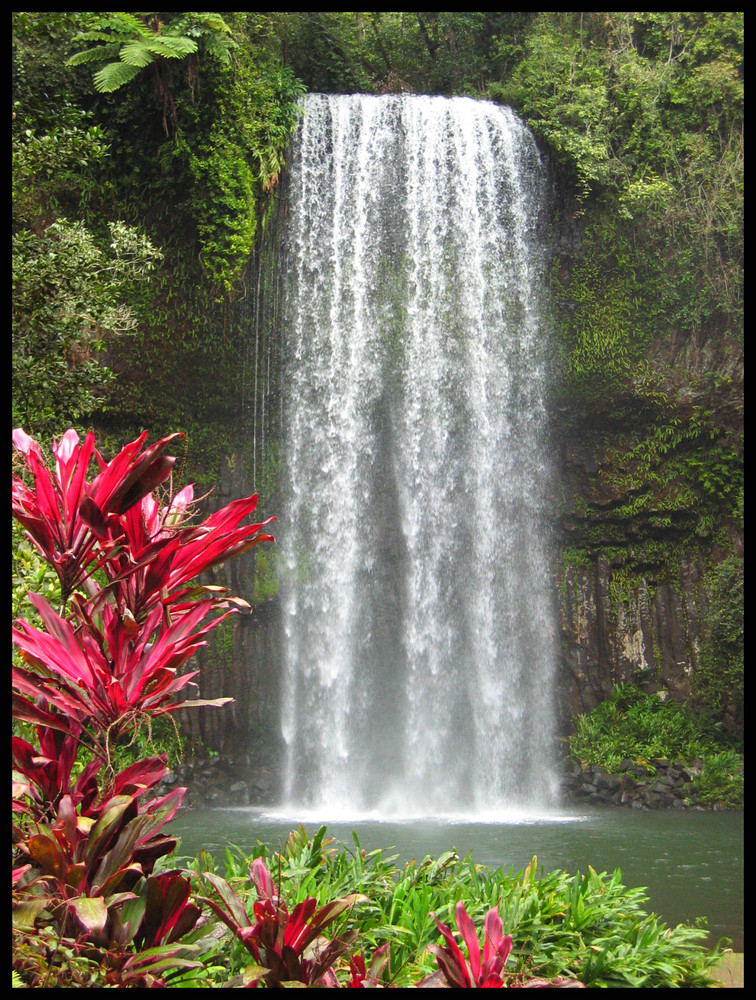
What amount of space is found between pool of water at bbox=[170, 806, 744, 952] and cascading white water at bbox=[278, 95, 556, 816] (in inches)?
60.7

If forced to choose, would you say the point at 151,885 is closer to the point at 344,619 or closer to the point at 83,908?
the point at 83,908

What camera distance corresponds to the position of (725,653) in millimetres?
12062

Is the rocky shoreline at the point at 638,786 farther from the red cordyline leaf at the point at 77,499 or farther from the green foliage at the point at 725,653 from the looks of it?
the red cordyline leaf at the point at 77,499

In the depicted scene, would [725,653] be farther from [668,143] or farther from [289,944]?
[289,944]

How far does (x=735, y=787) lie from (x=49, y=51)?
516 inches

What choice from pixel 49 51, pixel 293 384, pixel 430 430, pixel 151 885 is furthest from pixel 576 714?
pixel 49 51

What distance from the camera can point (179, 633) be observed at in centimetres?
266

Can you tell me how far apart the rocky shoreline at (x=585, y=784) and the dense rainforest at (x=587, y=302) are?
0.47 meters

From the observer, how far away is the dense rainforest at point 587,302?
11500mm

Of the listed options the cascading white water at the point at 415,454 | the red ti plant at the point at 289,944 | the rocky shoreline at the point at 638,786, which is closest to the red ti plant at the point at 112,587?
the red ti plant at the point at 289,944

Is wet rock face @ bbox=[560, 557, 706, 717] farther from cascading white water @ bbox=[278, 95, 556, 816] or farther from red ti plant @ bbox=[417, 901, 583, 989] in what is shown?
red ti plant @ bbox=[417, 901, 583, 989]

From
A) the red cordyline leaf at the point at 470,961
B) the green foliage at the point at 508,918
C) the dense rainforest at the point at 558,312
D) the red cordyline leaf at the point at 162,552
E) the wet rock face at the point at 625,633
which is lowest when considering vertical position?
the green foliage at the point at 508,918

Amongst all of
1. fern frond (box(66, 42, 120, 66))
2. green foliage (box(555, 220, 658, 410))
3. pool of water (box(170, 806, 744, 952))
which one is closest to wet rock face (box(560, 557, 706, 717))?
pool of water (box(170, 806, 744, 952))
